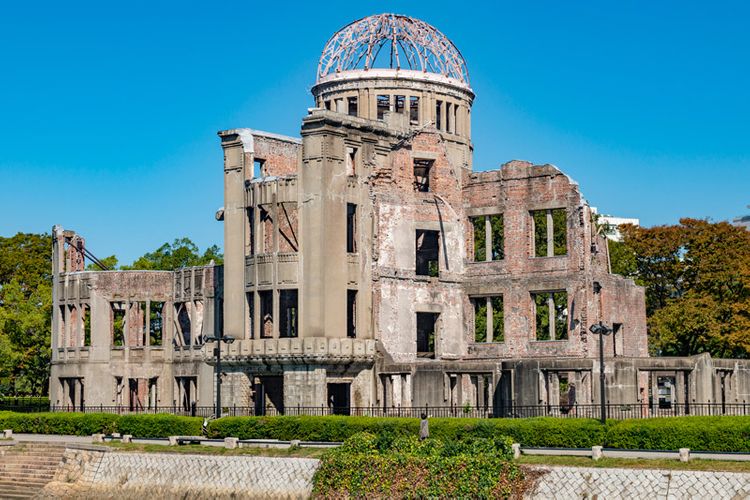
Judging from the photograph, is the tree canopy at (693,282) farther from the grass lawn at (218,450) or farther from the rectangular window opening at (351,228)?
the grass lawn at (218,450)

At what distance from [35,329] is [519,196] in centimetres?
3077

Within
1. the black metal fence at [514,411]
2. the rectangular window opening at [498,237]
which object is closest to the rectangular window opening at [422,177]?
the black metal fence at [514,411]

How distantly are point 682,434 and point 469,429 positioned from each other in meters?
6.78

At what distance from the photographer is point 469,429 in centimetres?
3841

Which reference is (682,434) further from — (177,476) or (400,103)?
(400,103)

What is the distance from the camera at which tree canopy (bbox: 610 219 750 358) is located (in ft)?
213

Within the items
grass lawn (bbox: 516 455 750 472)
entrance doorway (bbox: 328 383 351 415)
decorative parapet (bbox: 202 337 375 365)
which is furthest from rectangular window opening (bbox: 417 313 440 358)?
grass lawn (bbox: 516 455 750 472)

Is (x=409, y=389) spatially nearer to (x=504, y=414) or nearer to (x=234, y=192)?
(x=504, y=414)

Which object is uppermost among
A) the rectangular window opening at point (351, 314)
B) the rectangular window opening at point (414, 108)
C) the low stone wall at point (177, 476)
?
the rectangular window opening at point (414, 108)

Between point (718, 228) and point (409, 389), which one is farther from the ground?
point (718, 228)

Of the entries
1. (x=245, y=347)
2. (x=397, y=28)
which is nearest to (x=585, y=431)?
(x=245, y=347)

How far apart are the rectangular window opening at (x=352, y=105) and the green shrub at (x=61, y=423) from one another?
2168cm

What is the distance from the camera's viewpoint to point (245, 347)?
171 ft

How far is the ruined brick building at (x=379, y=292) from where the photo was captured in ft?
166
